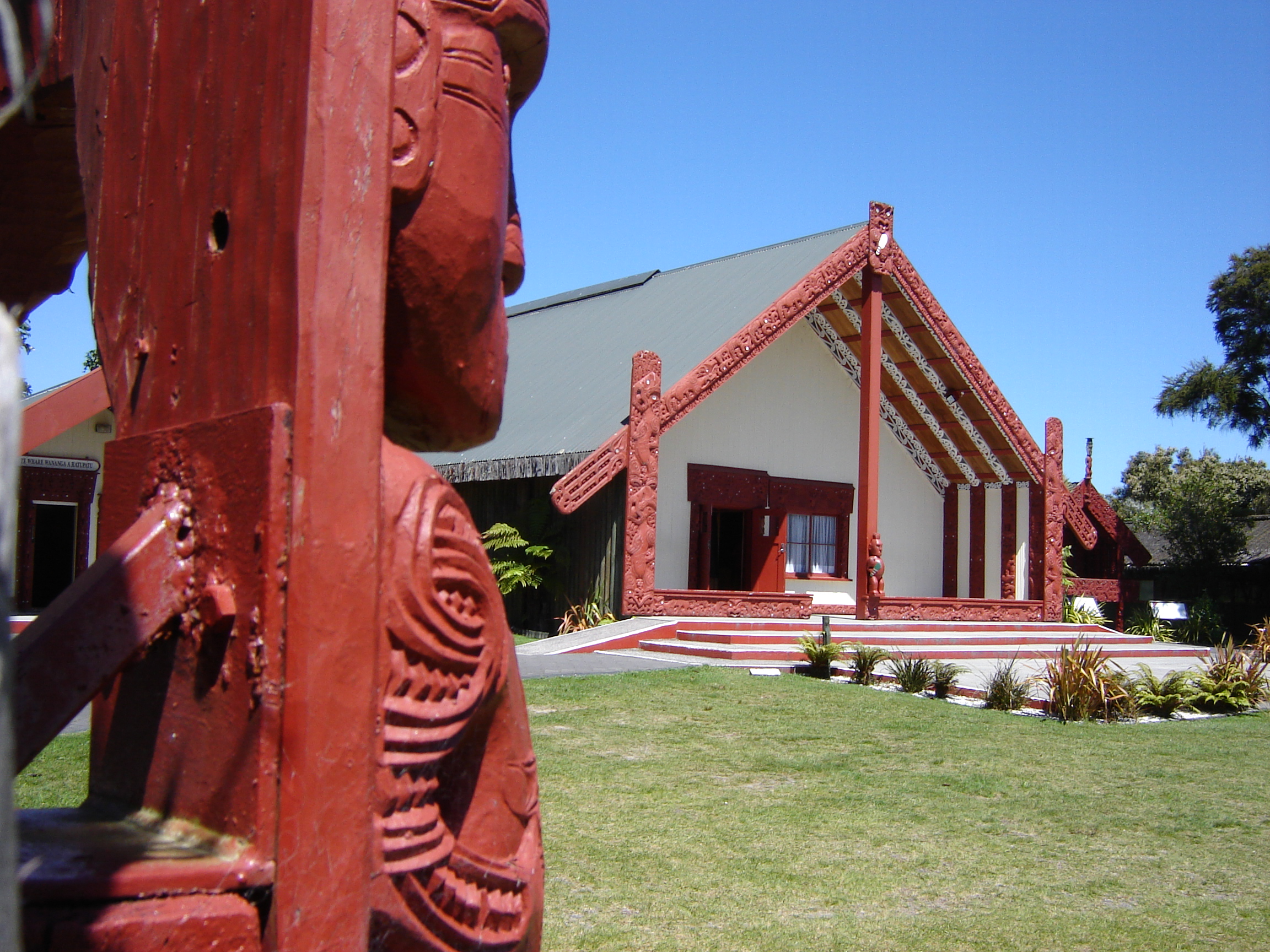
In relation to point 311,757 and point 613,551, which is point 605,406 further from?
point 311,757

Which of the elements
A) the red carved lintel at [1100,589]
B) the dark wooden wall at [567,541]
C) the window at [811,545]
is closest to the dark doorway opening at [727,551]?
the window at [811,545]

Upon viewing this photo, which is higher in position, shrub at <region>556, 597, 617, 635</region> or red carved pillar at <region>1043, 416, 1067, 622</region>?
red carved pillar at <region>1043, 416, 1067, 622</region>

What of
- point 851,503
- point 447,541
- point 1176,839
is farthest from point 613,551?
point 447,541

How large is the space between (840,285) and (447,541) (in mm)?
17381

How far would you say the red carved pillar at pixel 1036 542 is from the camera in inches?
795

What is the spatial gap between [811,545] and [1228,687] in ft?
28.8

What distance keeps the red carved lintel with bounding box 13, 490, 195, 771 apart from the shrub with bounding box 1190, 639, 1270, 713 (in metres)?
12.2

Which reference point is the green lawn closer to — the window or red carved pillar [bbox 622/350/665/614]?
red carved pillar [bbox 622/350/665/614]

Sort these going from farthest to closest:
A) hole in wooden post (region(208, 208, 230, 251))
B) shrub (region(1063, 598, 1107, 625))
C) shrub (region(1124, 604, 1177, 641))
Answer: shrub (region(1124, 604, 1177, 641)) → shrub (region(1063, 598, 1107, 625)) → hole in wooden post (region(208, 208, 230, 251))

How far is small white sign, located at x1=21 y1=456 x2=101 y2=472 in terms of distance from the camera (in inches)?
618

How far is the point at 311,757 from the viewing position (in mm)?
1469

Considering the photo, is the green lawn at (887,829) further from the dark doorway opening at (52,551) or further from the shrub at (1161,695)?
the dark doorway opening at (52,551)

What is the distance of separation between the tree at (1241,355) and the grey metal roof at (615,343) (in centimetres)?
1818

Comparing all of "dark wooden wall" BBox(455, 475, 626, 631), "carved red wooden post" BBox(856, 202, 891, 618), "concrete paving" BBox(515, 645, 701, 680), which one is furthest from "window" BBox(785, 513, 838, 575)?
"concrete paving" BBox(515, 645, 701, 680)
